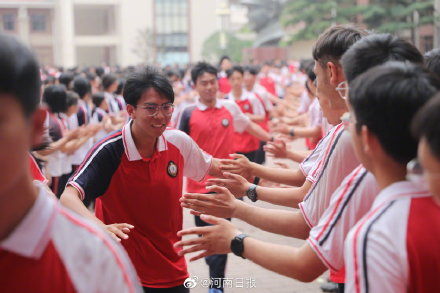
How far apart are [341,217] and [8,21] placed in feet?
170

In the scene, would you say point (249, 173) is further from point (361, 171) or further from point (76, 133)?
point (76, 133)

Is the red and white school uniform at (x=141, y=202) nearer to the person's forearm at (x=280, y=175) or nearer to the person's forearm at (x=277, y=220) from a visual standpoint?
the person's forearm at (x=280, y=175)

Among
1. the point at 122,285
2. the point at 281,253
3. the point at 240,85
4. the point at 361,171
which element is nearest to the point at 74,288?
the point at 122,285

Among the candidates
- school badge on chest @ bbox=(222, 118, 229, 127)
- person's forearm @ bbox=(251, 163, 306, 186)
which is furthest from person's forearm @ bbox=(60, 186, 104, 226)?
school badge on chest @ bbox=(222, 118, 229, 127)

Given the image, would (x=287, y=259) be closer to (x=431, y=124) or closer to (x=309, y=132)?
(x=431, y=124)

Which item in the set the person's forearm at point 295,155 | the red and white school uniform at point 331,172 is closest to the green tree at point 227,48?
the person's forearm at point 295,155

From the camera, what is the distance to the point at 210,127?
19.6 feet

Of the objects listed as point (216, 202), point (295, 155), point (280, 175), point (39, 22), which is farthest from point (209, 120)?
point (39, 22)

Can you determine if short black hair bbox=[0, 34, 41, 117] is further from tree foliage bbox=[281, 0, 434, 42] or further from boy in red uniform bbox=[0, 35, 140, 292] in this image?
tree foliage bbox=[281, 0, 434, 42]

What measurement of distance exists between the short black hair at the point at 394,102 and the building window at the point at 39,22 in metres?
51.9

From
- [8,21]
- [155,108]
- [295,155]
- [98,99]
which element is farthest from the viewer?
[8,21]

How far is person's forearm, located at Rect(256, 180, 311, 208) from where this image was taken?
2887mm

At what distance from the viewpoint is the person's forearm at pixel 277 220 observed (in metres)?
2.46

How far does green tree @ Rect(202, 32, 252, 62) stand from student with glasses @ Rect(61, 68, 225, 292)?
3556cm
